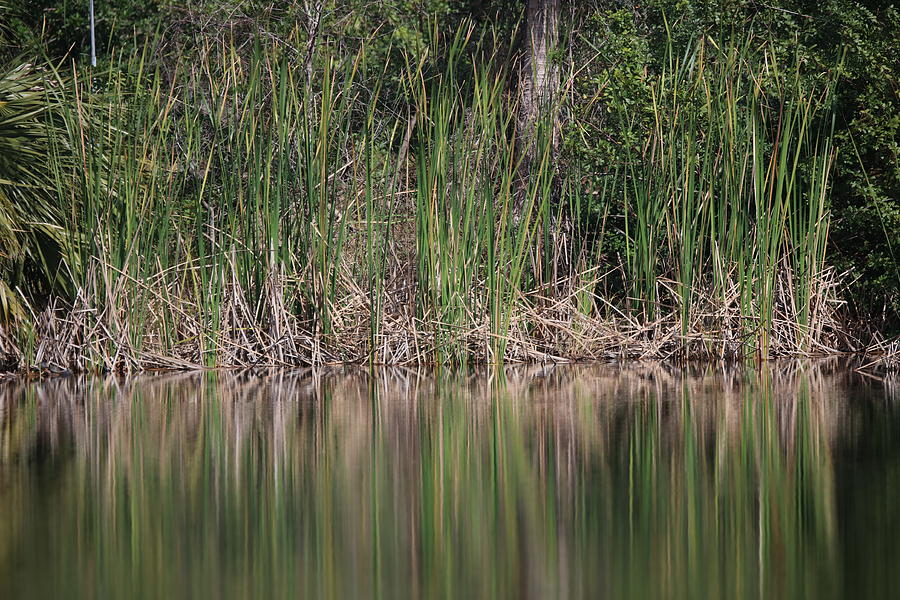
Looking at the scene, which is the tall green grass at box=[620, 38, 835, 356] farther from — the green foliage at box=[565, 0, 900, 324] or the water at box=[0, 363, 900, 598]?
the water at box=[0, 363, 900, 598]

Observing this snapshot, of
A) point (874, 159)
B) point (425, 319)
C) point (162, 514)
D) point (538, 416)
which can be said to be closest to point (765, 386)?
point (538, 416)

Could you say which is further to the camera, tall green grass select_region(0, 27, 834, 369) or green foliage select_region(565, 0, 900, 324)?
green foliage select_region(565, 0, 900, 324)

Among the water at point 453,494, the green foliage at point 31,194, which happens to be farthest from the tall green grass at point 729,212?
the green foliage at point 31,194

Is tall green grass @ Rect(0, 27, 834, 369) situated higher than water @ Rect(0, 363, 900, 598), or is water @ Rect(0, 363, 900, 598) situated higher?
tall green grass @ Rect(0, 27, 834, 369)

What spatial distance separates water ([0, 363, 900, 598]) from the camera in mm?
2432

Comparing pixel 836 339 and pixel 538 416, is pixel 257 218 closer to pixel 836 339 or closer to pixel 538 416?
pixel 538 416

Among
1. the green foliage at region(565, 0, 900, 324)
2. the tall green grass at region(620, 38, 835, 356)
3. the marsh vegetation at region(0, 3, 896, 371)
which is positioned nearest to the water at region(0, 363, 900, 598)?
the marsh vegetation at region(0, 3, 896, 371)

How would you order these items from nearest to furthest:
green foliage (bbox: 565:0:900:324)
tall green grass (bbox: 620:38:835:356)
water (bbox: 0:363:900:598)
A: 1. water (bbox: 0:363:900:598)
2. tall green grass (bbox: 620:38:835:356)
3. green foliage (bbox: 565:0:900:324)

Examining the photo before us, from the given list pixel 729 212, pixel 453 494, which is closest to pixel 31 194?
pixel 729 212

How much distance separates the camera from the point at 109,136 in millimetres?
6695

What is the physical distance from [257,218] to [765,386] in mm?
3059

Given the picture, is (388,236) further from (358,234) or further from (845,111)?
(845,111)

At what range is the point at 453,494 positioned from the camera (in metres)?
3.29

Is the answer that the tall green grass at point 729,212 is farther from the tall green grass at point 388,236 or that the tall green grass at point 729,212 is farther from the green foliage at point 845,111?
the green foliage at point 845,111
